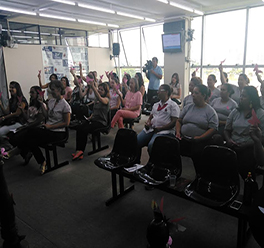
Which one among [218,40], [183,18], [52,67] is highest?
[183,18]

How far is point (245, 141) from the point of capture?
2588 millimetres

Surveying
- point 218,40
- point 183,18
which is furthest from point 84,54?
point 218,40

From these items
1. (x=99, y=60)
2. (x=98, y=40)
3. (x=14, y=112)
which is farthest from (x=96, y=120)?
(x=98, y=40)

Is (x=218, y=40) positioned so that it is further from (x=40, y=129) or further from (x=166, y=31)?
(x=40, y=129)

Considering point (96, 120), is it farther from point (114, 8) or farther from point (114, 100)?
point (114, 8)

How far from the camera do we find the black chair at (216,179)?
1.88 m

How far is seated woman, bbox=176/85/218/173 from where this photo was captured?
9.09 feet

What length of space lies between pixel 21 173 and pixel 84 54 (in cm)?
692

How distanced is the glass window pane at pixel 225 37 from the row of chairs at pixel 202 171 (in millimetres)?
5874

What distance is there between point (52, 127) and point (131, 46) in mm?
7310

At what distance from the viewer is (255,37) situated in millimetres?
6711

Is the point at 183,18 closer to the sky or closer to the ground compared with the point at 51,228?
closer to the sky

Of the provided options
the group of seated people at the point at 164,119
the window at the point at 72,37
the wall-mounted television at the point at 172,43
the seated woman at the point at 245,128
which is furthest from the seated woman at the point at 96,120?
the window at the point at 72,37

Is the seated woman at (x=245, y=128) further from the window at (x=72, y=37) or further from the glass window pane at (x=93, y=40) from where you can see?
the glass window pane at (x=93, y=40)
